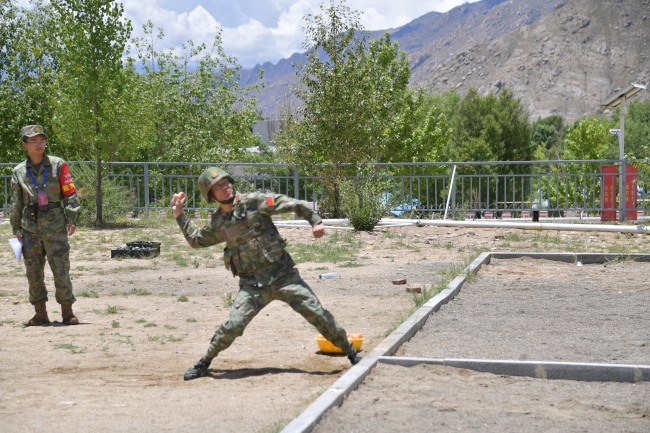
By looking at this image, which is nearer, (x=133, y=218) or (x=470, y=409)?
(x=470, y=409)

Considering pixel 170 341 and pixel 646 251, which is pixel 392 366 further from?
pixel 646 251

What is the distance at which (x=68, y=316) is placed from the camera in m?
9.45

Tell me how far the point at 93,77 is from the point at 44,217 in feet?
46.1

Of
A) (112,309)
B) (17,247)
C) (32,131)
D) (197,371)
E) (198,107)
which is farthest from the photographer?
(198,107)

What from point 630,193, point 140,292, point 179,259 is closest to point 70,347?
point 140,292

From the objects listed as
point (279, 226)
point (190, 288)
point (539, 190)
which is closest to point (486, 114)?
point (539, 190)

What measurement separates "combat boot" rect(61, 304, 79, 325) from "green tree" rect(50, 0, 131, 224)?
513 inches

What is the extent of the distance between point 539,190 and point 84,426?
20117 millimetres

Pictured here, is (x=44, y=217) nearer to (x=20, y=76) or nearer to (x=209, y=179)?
(x=209, y=179)

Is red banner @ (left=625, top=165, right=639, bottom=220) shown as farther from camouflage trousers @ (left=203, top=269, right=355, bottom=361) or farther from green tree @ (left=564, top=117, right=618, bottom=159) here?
green tree @ (left=564, top=117, right=618, bottom=159)

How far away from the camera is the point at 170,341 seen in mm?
8484

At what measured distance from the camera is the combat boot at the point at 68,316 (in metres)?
9.41

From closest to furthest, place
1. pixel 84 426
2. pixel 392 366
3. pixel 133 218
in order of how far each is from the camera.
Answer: pixel 84 426
pixel 392 366
pixel 133 218

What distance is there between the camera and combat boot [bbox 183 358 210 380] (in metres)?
6.86
